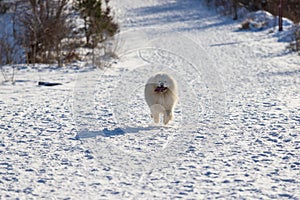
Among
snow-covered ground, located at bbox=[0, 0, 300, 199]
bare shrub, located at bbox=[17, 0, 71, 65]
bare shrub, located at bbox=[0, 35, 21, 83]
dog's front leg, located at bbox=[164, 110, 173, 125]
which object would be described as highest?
bare shrub, located at bbox=[17, 0, 71, 65]

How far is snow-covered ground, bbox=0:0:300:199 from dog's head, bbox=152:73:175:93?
2.11 feet

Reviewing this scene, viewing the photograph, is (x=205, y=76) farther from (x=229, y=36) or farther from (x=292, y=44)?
(x=229, y=36)

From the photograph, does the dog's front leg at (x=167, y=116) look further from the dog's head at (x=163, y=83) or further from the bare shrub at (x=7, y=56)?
the bare shrub at (x=7, y=56)

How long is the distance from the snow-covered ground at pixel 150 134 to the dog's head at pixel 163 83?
2.11 ft

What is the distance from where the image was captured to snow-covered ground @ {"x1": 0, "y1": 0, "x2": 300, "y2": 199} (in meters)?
5.30

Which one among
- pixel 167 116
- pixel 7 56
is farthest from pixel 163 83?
pixel 7 56

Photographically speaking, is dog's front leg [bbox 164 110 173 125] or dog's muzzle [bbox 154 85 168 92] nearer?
dog's muzzle [bbox 154 85 168 92]

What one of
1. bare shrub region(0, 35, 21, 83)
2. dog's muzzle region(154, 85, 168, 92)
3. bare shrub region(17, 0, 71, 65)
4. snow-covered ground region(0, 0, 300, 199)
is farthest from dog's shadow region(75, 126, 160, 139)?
bare shrub region(17, 0, 71, 65)

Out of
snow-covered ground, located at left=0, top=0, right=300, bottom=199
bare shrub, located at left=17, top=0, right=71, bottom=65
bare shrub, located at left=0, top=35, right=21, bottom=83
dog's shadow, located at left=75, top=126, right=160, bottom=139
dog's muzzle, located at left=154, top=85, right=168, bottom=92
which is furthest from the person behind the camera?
bare shrub, located at left=17, top=0, right=71, bottom=65

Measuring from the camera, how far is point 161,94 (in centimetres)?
771

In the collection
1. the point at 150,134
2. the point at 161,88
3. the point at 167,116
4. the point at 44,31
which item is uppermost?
the point at 44,31

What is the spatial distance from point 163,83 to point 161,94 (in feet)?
0.63

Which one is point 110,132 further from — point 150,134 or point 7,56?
point 7,56

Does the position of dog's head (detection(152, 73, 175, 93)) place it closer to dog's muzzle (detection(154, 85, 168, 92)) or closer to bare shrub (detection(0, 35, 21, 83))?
dog's muzzle (detection(154, 85, 168, 92))
